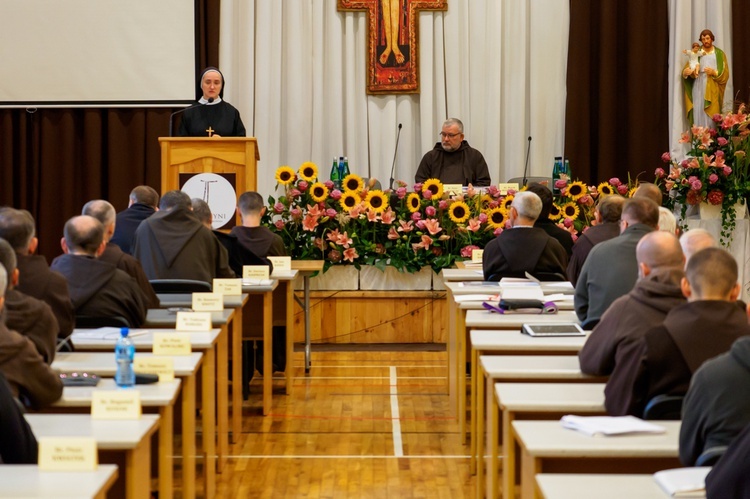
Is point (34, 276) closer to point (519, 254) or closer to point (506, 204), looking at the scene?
point (519, 254)

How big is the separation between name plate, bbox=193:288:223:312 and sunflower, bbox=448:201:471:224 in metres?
3.17

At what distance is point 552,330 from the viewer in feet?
13.7

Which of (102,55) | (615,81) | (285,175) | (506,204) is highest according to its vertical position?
(102,55)

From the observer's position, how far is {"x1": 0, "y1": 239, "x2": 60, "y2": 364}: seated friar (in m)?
3.36

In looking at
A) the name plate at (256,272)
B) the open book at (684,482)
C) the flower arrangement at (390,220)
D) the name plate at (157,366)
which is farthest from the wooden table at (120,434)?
the flower arrangement at (390,220)

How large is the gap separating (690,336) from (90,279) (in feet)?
8.55

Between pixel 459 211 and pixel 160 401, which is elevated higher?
pixel 459 211

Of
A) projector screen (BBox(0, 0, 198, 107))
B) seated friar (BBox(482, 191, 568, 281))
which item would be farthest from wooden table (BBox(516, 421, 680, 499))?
projector screen (BBox(0, 0, 198, 107))

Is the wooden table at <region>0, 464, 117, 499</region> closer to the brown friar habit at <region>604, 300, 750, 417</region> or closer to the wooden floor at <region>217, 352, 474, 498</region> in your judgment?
the brown friar habit at <region>604, 300, 750, 417</region>

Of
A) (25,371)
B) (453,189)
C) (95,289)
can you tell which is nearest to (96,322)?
(95,289)

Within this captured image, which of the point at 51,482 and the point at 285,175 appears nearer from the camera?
the point at 51,482

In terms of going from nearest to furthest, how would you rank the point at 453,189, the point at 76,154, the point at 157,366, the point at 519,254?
the point at 157,366
the point at 519,254
the point at 453,189
the point at 76,154

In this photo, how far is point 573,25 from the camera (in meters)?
10.7

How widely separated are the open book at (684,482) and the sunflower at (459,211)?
17.4 feet
